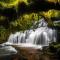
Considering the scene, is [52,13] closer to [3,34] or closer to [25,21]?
[25,21]

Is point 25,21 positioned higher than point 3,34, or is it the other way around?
point 25,21

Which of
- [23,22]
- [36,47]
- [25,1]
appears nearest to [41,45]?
[36,47]

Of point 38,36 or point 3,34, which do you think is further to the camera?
point 3,34

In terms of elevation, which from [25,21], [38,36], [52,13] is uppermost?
[52,13]

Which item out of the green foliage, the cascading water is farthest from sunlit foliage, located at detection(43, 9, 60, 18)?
the green foliage

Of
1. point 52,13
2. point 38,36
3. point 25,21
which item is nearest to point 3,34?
point 25,21

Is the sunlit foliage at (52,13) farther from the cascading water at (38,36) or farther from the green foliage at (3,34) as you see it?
the green foliage at (3,34)

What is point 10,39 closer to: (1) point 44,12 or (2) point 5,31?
(2) point 5,31

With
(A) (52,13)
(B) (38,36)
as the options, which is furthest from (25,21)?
(A) (52,13)

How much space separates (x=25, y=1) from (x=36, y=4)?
0.19 m

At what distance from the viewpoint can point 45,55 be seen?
3926 millimetres

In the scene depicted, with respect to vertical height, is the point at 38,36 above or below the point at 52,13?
below

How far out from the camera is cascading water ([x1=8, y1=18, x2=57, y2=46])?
4.11 m

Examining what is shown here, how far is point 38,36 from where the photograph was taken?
13.9 ft
